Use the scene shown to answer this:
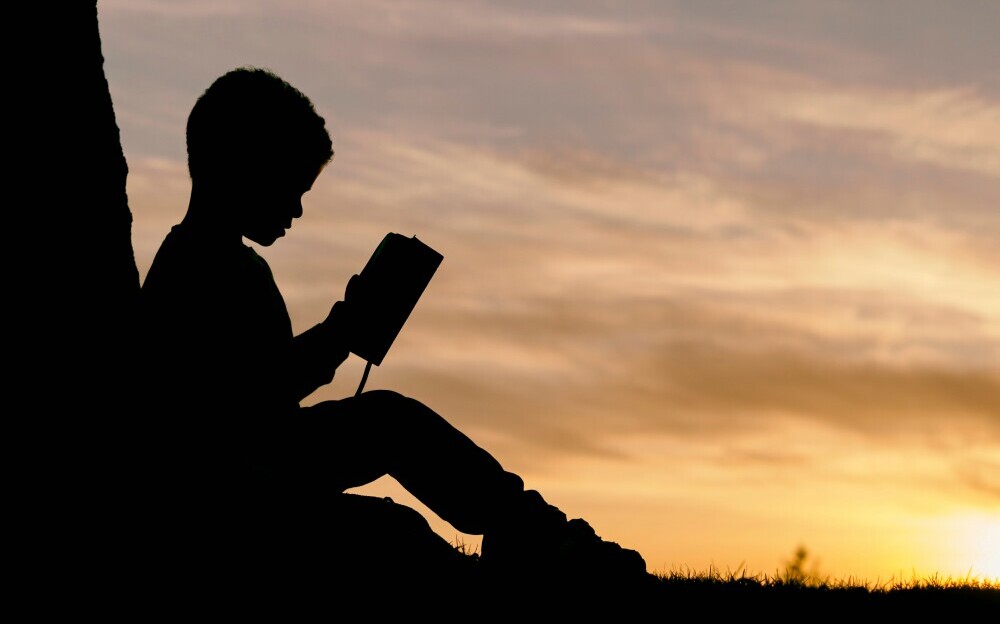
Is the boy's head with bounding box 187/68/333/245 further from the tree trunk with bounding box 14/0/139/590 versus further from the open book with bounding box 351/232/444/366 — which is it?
the tree trunk with bounding box 14/0/139/590

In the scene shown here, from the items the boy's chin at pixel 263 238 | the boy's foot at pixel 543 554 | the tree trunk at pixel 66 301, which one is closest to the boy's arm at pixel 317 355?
the boy's chin at pixel 263 238

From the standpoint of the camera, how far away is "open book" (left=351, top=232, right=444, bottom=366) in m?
5.38

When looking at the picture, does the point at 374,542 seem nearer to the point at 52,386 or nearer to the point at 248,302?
the point at 248,302

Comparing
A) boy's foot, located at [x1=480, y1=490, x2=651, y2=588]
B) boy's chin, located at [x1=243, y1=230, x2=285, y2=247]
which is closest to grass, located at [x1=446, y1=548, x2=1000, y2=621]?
boy's foot, located at [x1=480, y1=490, x2=651, y2=588]

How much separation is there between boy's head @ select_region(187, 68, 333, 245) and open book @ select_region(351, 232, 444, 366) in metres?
0.49

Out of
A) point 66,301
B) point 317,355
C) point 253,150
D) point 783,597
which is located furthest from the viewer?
point 783,597

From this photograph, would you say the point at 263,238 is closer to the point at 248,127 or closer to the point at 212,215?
the point at 212,215

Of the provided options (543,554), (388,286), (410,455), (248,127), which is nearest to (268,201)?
(248,127)

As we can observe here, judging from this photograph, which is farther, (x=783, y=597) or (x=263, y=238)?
(x=783, y=597)

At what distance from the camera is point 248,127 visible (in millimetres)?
5434

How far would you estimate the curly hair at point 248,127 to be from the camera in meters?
5.43

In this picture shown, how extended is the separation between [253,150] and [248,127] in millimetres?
106

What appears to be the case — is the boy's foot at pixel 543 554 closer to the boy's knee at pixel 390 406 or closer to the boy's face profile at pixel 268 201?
the boy's knee at pixel 390 406

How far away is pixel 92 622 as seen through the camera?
15.4ft
